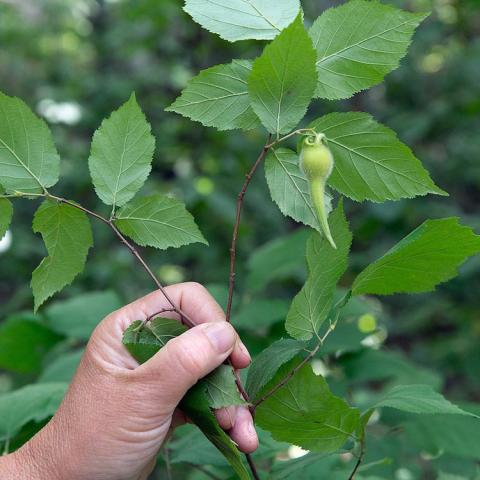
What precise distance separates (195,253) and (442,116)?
1.13m

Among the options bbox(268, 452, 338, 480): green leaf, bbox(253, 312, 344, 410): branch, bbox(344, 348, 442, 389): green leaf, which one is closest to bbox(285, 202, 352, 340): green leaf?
bbox(253, 312, 344, 410): branch

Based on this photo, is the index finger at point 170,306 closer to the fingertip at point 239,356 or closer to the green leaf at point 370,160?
the fingertip at point 239,356

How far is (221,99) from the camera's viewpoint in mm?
748

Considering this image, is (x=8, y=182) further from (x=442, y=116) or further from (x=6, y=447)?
(x=442, y=116)

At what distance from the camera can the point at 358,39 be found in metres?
0.71

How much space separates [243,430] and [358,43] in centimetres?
44

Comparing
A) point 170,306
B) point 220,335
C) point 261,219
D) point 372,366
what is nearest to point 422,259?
point 220,335

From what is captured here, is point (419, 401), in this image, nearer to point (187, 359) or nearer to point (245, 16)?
point (187, 359)

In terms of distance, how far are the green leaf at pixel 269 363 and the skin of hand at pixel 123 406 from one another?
0.12 ft

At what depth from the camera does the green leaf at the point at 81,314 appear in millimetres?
1573

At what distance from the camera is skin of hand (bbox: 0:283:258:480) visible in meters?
0.73

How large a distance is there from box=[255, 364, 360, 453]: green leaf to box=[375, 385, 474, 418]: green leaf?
1.8 inches

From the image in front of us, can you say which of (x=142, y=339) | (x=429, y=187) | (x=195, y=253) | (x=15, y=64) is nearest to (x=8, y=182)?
(x=142, y=339)

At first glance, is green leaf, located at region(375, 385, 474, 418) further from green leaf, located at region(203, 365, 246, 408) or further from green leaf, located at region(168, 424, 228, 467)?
green leaf, located at region(168, 424, 228, 467)
